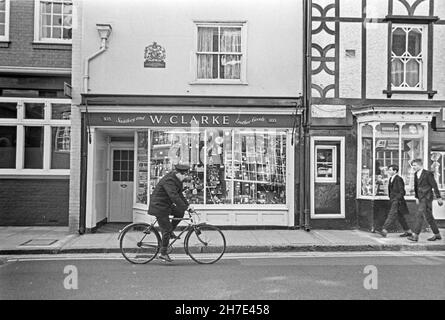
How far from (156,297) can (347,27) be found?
9059 millimetres

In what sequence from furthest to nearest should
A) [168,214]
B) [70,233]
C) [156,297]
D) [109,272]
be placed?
[70,233], [168,214], [109,272], [156,297]

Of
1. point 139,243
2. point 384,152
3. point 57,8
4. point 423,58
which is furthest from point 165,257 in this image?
point 423,58

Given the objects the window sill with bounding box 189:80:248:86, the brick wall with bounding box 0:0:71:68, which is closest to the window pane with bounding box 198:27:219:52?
the window sill with bounding box 189:80:248:86

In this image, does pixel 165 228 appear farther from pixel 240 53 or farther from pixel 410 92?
pixel 410 92

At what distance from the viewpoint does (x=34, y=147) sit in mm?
12570

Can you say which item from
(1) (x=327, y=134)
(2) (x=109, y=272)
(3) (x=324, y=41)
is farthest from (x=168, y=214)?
(3) (x=324, y=41)

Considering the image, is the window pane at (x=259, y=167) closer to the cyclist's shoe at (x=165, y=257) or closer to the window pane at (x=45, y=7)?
the cyclist's shoe at (x=165, y=257)

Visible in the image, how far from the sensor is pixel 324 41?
11.7 m

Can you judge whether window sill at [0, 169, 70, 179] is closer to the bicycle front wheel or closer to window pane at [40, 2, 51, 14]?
window pane at [40, 2, 51, 14]

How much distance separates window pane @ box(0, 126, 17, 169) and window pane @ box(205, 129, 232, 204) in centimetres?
564

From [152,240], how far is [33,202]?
5773 mm

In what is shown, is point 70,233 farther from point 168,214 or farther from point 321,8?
point 321,8

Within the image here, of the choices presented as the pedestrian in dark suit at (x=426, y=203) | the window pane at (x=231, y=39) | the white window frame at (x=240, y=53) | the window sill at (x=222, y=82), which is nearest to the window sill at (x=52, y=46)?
the white window frame at (x=240, y=53)

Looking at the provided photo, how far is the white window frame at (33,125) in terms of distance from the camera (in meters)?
12.3
